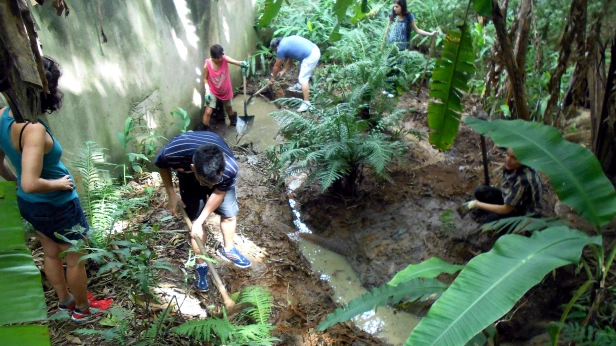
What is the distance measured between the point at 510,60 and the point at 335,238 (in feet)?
7.97

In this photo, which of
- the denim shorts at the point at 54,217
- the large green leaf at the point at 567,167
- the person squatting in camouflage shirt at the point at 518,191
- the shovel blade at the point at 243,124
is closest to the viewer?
the large green leaf at the point at 567,167

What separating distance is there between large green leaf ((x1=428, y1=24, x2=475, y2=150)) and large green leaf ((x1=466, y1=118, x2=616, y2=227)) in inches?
28.2

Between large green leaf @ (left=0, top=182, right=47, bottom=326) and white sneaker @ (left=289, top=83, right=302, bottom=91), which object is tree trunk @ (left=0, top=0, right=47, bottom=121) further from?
white sneaker @ (left=289, top=83, right=302, bottom=91)

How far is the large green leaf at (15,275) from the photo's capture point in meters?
1.18

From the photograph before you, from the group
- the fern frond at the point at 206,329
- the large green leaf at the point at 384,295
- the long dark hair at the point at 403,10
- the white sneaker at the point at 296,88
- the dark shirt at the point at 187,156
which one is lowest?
the fern frond at the point at 206,329

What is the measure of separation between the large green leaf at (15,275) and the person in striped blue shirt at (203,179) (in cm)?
170

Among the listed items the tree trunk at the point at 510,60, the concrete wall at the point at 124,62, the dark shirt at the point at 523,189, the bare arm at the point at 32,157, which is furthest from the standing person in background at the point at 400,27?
the bare arm at the point at 32,157

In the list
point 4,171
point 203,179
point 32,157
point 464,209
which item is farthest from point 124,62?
point 464,209

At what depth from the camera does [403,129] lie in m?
5.71

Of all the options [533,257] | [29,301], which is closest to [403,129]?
[533,257]

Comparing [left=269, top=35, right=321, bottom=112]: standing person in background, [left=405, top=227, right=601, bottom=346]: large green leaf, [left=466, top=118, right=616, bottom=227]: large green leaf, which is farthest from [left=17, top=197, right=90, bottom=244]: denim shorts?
[left=269, top=35, right=321, bottom=112]: standing person in background

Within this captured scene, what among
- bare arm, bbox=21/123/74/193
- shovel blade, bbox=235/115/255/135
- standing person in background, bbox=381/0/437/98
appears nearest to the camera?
bare arm, bbox=21/123/74/193

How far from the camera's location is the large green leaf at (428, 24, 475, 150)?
328 cm

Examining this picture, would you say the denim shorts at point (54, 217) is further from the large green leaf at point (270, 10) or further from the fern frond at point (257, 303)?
the large green leaf at point (270, 10)
